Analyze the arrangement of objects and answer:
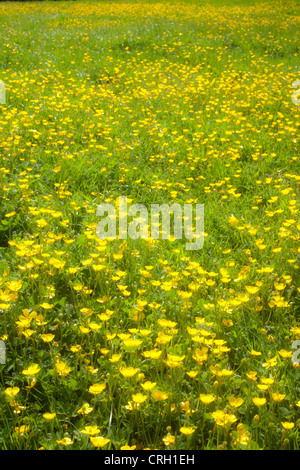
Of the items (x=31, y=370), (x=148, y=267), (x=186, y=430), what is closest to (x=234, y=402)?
(x=186, y=430)

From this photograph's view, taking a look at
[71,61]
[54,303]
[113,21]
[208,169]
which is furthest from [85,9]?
[54,303]

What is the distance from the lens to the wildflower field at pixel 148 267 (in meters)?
1.66

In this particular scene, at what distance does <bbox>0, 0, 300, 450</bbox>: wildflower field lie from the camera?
1664mm

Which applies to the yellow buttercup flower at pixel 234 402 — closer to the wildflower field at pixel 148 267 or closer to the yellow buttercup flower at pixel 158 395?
the wildflower field at pixel 148 267

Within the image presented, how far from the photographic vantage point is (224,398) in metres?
1.72

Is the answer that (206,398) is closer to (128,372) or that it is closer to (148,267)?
(128,372)

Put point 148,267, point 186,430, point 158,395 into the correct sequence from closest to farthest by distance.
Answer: point 186,430
point 158,395
point 148,267

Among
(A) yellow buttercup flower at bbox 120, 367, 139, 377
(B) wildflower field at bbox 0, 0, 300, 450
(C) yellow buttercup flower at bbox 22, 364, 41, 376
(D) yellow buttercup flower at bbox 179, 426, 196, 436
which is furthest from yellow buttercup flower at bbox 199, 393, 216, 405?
(C) yellow buttercup flower at bbox 22, 364, 41, 376

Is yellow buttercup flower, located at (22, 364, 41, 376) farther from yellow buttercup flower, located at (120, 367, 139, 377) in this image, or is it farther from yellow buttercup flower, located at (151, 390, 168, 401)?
yellow buttercup flower, located at (151, 390, 168, 401)

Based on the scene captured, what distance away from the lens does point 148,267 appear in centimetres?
235

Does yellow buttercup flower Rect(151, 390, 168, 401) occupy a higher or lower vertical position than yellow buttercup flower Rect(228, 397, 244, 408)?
higher

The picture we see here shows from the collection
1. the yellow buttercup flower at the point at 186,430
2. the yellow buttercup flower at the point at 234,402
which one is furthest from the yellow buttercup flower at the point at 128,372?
the yellow buttercup flower at the point at 234,402

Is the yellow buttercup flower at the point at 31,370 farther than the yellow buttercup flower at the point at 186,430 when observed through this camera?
Yes
